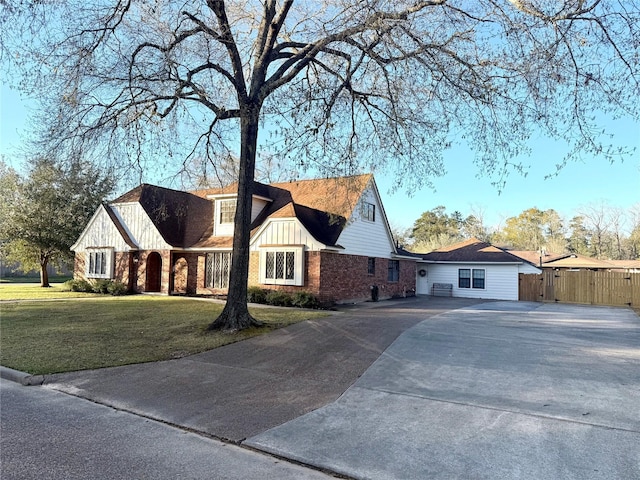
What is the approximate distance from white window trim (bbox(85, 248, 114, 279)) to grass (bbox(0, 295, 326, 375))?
7703 millimetres

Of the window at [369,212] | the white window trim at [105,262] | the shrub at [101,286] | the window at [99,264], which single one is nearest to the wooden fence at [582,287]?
the window at [369,212]

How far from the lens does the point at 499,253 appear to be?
2714 cm

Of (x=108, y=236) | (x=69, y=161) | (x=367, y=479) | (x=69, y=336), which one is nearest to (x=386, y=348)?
(x=367, y=479)

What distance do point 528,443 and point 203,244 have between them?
1933 centimetres

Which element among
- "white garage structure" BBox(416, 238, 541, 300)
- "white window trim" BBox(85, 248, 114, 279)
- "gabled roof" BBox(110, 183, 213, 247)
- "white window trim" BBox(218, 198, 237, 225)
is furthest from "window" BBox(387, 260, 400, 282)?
"white window trim" BBox(85, 248, 114, 279)

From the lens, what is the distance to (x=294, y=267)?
61.1 ft

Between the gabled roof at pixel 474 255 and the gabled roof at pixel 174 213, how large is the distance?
1474cm

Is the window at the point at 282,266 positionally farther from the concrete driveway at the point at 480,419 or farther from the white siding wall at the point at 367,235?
the concrete driveway at the point at 480,419

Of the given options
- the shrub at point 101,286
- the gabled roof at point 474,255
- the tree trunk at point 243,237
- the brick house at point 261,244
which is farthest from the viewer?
the gabled roof at point 474,255

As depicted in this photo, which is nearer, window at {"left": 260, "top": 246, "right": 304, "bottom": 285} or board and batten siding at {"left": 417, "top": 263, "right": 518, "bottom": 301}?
window at {"left": 260, "top": 246, "right": 304, "bottom": 285}

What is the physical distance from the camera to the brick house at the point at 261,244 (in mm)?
18781

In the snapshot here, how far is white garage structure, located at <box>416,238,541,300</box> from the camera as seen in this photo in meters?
26.3

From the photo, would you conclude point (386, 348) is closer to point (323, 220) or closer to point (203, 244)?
point (323, 220)

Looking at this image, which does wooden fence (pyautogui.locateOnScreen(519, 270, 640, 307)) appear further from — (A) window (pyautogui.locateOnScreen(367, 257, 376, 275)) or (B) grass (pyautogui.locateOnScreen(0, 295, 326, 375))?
(B) grass (pyautogui.locateOnScreen(0, 295, 326, 375))
